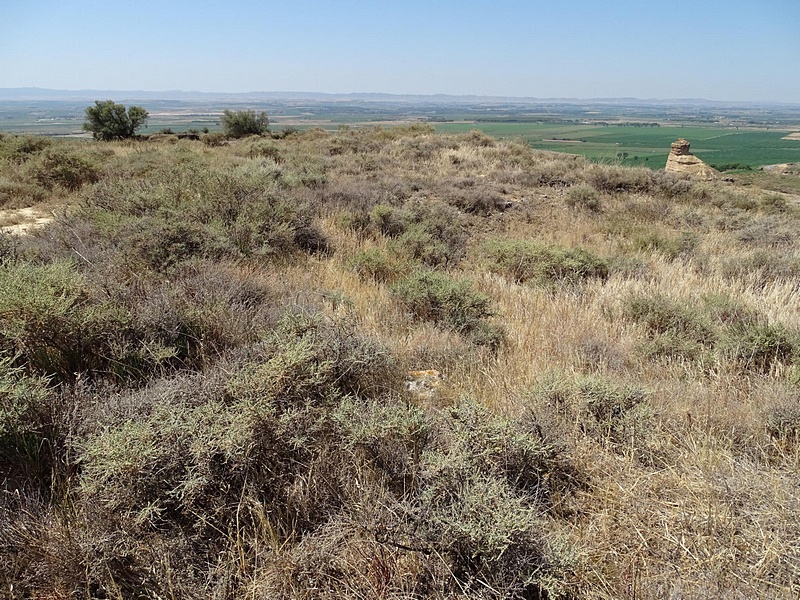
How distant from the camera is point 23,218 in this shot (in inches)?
289

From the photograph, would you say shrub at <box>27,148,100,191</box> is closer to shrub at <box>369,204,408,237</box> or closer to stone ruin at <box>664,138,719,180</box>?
shrub at <box>369,204,408,237</box>

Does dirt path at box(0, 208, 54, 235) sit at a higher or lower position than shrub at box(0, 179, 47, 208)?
lower

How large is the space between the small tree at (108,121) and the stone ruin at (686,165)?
28773 mm

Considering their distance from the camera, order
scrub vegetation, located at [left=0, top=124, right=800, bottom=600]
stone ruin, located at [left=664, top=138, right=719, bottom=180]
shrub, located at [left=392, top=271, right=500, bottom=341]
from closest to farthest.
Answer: scrub vegetation, located at [left=0, top=124, right=800, bottom=600] < shrub, located at [left=392, top=271, right=500, bottom=341] < stone ruin, located at [left=664, top=138, right=719, bottom=180]

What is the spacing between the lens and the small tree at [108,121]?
24312mm

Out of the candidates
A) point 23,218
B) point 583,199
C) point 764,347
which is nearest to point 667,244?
point 583,199

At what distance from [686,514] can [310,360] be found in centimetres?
194

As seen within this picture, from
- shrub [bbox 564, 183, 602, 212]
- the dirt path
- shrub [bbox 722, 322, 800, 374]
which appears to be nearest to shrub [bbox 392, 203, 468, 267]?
shrub [bbox 564, 183, 602, 212]

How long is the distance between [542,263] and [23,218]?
8.68 metres

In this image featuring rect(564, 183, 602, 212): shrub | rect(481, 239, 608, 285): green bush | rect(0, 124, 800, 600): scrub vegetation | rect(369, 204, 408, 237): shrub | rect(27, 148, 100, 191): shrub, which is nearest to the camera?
rect(0, 124, 800, 600): scrub vegetation

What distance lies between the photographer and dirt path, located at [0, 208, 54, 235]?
6864 mm

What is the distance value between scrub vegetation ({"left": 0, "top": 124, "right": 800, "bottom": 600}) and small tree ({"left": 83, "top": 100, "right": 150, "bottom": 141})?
977 inches

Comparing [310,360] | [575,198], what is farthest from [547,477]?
[575,198]

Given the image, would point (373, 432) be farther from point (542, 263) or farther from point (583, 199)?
point (583, 199)
